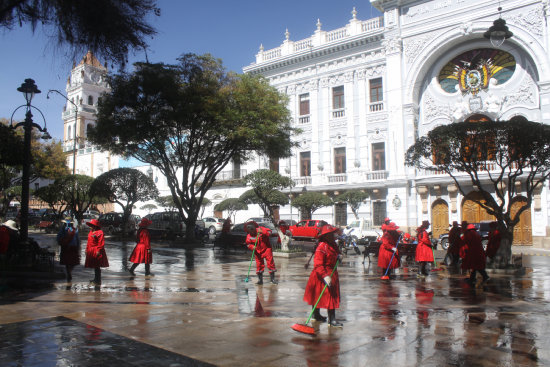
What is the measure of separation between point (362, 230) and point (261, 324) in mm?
20138

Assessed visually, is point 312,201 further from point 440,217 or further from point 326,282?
point 326,282

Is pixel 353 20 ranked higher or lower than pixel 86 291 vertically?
higher

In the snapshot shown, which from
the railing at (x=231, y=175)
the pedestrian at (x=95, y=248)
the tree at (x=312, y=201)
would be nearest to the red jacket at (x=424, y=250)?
the pedestrian at (x=95, y=248)

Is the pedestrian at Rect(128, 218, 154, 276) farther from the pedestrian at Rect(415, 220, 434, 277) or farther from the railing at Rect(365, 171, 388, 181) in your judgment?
the railing at Rect(365, 171, 388, 181)

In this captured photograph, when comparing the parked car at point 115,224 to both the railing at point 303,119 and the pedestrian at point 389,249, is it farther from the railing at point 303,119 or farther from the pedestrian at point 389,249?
the pedestrian at point 389,249

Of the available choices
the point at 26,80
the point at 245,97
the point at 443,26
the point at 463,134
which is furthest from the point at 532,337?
the point at 443,26

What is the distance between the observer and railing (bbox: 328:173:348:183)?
3054 cm

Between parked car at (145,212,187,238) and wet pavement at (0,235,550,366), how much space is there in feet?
50.5

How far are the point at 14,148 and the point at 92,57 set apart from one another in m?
7.57

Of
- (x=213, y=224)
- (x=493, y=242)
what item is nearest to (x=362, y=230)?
(x=213, y=224)

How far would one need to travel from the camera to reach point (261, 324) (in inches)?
265

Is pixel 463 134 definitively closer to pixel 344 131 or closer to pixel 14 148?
pixel 14 148

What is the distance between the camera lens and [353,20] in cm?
3052

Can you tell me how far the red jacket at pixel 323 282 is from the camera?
6.44 meters
